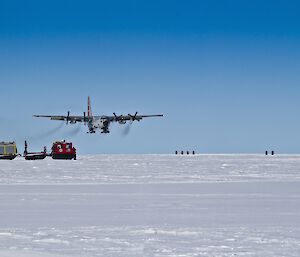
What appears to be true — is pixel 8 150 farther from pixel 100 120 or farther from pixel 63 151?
pixel 100 120

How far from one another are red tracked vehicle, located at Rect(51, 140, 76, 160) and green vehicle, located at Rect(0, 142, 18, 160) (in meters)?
7.16

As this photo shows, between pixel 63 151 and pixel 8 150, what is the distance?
10.00 m

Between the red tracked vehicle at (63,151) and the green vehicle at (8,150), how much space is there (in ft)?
23.5

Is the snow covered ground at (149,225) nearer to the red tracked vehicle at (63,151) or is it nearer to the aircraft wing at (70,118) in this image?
the red tracked vehicle at (63,151)

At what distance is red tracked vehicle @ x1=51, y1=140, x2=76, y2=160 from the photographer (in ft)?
266

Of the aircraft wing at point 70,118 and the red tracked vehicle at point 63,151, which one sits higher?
the aircraft wing at point 70,118

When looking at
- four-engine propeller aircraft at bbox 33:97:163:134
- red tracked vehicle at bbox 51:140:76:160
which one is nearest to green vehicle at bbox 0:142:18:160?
red tracked vehicle at bbox 51:140:76:160

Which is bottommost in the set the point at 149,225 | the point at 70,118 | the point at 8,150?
the point at 149,225

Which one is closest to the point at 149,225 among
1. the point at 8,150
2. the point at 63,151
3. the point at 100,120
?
the point at 63,151

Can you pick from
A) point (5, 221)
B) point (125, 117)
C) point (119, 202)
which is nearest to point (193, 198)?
point (119, 202)

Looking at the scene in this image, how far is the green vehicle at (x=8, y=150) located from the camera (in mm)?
85125

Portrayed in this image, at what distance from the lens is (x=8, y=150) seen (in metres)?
85.8

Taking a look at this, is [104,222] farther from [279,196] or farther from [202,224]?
[279,196]

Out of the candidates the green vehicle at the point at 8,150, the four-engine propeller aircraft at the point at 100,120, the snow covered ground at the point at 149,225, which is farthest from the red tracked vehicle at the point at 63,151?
the snow covered ground at the point at 149,225
